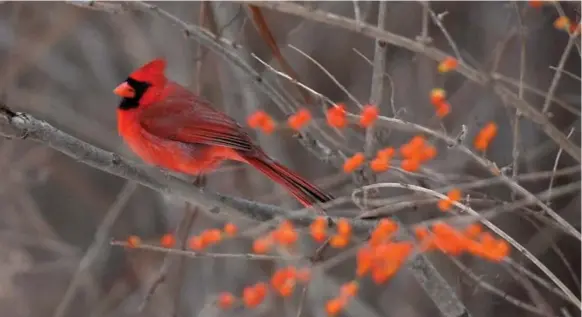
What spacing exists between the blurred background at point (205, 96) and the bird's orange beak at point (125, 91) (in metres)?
0.59

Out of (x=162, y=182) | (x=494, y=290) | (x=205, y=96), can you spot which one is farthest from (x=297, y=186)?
(x=205, y=96)

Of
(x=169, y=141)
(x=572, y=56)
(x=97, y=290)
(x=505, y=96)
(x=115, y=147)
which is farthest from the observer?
(x=97, y=290)

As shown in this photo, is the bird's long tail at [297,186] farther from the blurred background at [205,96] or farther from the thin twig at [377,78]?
the blurred background at [205,96]

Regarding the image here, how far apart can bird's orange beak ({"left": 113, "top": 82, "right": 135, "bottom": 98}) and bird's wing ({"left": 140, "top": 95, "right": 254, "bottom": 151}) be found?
44mm

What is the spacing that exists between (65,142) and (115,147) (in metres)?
1.25

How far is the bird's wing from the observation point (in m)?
1.39

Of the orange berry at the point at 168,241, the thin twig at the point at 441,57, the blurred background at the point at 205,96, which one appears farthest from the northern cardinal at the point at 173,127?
the blurred background at the point at 205,96

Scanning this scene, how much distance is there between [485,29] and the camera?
2.36 metres

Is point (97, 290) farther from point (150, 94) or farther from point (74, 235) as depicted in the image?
point (150, 94)

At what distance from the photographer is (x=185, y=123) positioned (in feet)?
4.64

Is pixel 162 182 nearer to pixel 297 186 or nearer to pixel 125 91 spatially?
pixel 297 186

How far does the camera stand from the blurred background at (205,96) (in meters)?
2.12

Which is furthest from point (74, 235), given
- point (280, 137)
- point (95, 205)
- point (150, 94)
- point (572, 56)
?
point (572, 56)

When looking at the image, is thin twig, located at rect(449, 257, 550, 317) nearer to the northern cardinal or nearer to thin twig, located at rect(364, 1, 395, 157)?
thin twig, located at rect(364, 1, 395, 157)
